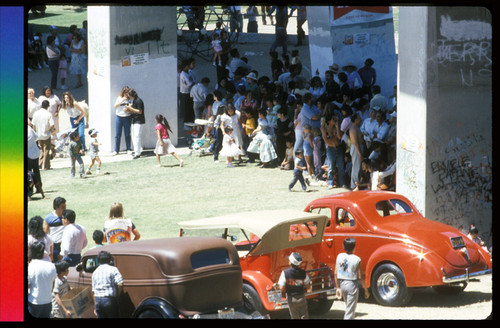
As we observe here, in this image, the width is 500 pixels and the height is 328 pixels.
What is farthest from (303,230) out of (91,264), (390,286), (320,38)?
(320,38)

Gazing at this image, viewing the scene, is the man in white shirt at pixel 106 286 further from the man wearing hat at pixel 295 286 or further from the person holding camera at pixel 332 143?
the person holding camera at pixel 332 143

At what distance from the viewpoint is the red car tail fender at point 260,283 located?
1211cm

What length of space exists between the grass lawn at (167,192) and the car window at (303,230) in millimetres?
4427

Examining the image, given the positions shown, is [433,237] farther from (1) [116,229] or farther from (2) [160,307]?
(1) [116,229]

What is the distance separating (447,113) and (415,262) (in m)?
3.86

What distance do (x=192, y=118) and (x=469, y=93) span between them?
1084 cm

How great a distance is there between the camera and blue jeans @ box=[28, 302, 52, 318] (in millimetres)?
11539

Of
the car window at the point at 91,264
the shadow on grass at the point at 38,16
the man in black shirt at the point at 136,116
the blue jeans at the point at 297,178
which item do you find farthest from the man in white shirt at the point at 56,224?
the shadow on grass at the point at 38,16

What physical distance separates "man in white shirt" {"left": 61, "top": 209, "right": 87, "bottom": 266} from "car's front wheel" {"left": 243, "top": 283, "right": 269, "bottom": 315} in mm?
2706

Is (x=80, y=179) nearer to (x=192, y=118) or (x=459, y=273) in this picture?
(x=192, y=118)

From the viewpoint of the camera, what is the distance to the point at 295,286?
11680 millimetres

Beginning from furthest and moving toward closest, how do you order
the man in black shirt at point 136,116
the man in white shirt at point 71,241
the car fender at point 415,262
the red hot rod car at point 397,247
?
the man in black shirt at point 136,116, the man in white shirt at point 71,241, the red hot rod car at point 397,247, the car fender at point 415,262

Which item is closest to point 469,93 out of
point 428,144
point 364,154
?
point 428,144

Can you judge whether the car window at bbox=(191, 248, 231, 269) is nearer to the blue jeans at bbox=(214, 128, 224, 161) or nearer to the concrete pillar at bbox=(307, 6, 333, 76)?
the blue jeans at bbox=(214, 128, 224, 161)
